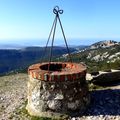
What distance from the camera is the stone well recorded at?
13336 millimetres

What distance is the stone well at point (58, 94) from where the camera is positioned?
13336mm

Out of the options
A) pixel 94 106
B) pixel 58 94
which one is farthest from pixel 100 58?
pixel 58 94

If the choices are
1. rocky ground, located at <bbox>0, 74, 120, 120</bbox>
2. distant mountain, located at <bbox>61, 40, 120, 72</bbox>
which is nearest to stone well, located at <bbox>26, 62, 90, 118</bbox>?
rocky ground, located at <bbox>0, 74, 120, 120</bbox>

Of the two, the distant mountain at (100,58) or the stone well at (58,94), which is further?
the distant mountain at (100,58)

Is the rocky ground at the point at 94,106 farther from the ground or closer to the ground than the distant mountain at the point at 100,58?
Answer: farther from the ground

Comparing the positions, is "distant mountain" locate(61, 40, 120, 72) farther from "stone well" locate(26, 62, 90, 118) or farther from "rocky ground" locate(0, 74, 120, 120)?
"stone well" locate(26, 62, 90, 118)

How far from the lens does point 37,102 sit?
13664 millimetres

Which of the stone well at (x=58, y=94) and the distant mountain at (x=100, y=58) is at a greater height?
the stone well at (x=58, y=94)

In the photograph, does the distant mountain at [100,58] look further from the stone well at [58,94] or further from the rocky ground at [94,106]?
the stone well at [58,94]

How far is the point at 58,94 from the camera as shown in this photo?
13336 mm

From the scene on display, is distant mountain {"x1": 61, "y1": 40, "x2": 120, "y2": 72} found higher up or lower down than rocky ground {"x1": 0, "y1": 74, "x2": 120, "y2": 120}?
lower down

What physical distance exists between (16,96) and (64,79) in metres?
4.72

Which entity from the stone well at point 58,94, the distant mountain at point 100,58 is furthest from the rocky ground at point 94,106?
the distant mountain at point 100,58

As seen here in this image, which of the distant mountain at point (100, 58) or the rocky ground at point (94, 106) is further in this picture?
the distant mountain at point (100, 58)
